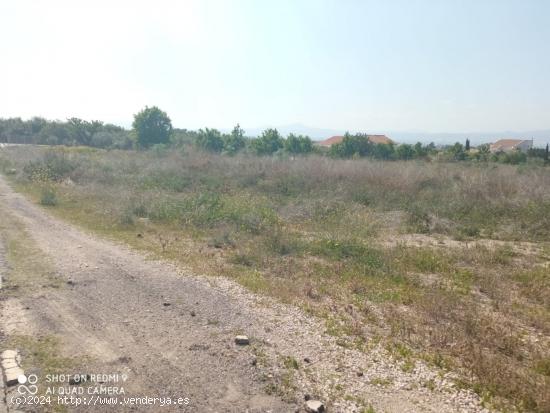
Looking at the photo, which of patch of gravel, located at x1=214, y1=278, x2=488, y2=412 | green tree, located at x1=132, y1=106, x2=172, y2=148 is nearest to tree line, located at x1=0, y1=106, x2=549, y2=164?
green tree, located at x1=132, y1=106, x2=172, y2=148

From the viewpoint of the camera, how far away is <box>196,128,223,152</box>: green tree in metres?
35.4

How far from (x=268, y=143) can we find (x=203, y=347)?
100 ft

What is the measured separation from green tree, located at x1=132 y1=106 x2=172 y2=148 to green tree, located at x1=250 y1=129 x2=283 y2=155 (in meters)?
12.9

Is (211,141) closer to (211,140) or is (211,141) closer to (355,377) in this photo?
(211,140)

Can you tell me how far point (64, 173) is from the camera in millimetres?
19828

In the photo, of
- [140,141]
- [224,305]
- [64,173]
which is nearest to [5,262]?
[224,305]

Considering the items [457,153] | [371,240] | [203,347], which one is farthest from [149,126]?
[203,347]

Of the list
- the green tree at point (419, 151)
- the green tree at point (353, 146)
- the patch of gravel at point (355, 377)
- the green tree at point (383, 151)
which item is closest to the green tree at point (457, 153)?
the green tree at point (419, 151)

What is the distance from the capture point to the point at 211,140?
117ft

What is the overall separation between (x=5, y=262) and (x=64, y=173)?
13.5 m

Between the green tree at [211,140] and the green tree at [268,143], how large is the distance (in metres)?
3.09

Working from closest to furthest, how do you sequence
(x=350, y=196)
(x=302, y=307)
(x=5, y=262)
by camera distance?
(x=302, y=307) → (x=5, y=262) → (x=350, y=196)

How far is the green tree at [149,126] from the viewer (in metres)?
41.7

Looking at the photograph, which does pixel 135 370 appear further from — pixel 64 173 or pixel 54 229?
pixel 64 173
